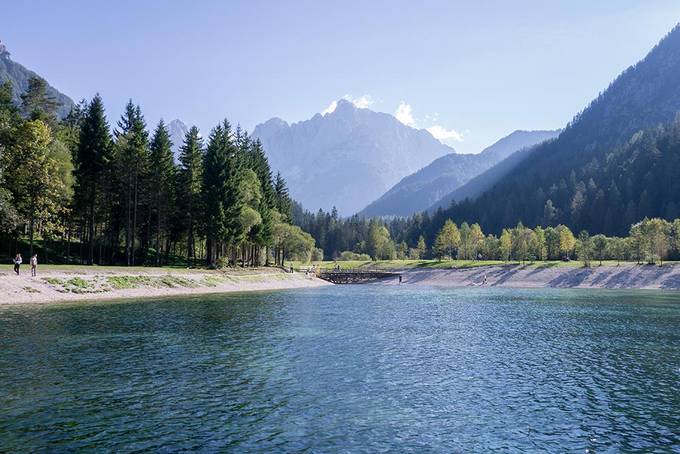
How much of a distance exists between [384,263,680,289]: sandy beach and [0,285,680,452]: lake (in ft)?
277

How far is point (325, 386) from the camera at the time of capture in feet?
70.1

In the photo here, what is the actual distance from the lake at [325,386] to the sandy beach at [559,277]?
84454mm

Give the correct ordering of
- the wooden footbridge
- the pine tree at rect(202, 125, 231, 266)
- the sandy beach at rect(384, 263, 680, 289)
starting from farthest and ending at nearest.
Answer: the wooden footbridge → the sandy beach at rect(384, 263, 680, 289) → the pine tree at rect(202, 125, 231, 266)

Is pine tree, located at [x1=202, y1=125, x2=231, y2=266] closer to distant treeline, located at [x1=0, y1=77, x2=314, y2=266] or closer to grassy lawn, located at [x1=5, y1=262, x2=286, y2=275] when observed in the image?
distant treeline, located at [x1=0, y1=77, x2=314, y2=266]

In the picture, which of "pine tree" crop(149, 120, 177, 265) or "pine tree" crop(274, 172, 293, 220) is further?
"pine tree" crop(274, 172, 293, 220)

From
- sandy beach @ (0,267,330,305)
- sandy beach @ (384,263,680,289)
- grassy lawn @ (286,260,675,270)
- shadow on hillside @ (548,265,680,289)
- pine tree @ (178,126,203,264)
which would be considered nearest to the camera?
sandy beach @ (0,267,330,305)

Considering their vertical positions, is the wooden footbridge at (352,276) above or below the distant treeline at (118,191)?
below

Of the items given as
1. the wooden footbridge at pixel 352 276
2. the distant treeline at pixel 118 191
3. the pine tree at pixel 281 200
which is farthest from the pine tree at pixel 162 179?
the wooden footbridge at pixel 352 276

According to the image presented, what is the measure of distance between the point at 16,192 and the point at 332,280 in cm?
8628

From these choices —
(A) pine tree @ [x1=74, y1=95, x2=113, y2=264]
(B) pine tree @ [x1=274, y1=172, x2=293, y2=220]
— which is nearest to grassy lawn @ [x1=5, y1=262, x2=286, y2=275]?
(A) pine tree @ [x1=74, y1=95, x2=113, y2=264]

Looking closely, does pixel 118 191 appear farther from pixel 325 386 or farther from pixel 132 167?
pixel 325 386

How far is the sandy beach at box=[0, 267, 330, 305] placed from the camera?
49000 millimetres

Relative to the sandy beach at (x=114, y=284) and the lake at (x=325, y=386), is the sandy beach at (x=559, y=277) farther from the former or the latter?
the lake at (x=325, y=386)

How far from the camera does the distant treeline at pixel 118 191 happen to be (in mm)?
66812
